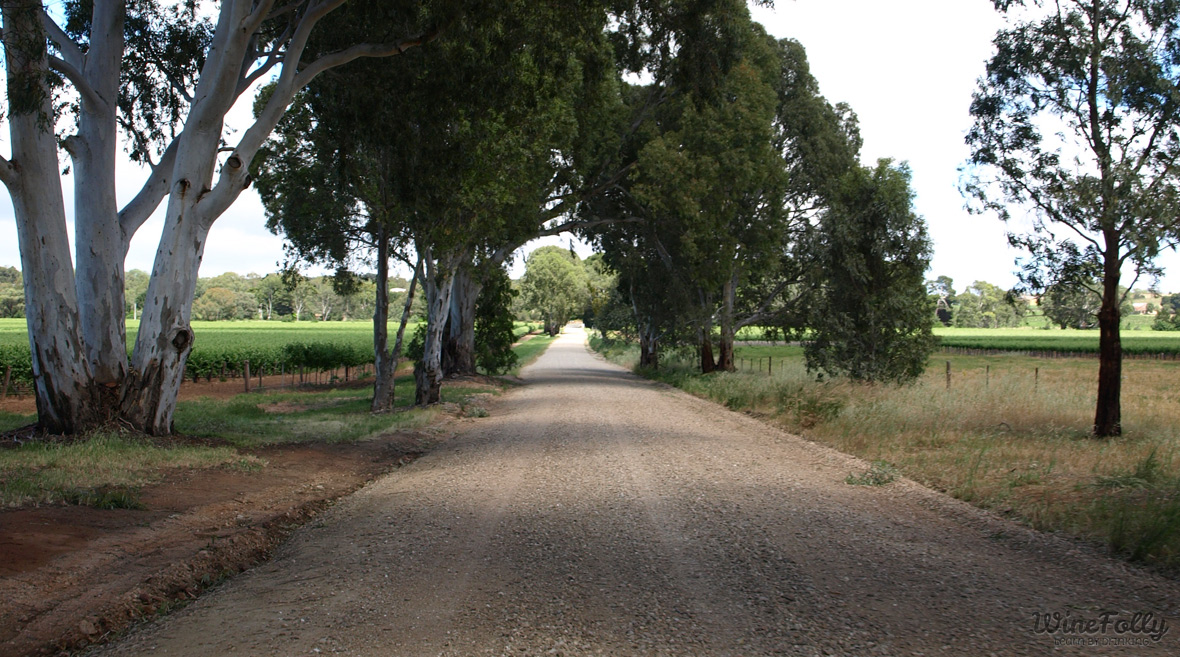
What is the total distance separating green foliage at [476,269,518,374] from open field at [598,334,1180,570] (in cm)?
1163

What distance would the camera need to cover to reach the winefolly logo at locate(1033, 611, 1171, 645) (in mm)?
4418

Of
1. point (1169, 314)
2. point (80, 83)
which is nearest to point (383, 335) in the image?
point (80, 83)

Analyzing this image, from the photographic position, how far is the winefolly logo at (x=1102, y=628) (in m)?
4.42

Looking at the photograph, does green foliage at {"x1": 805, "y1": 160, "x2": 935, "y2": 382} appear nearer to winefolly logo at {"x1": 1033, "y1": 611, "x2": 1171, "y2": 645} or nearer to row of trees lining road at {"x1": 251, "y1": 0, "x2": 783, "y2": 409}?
row of trees lining road at {"x1": 251, "y1": 0, "x2": 783, "y2": 409}

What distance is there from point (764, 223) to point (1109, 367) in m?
15.1

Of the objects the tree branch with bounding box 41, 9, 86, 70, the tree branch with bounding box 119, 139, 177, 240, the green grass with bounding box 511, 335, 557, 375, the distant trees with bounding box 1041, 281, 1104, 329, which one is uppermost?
the tree branch with bounding box 41, 9, 86, 70

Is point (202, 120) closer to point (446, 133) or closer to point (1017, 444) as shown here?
point (446, 133)

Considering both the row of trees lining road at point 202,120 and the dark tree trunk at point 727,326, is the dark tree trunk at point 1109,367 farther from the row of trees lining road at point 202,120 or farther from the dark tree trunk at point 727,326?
the dark tree trunk at point 727,326

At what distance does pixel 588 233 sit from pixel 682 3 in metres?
20.5

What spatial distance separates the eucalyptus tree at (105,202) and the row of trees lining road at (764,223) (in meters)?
7.47

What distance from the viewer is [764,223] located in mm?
29109

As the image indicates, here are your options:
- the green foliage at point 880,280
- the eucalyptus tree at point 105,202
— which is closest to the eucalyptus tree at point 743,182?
the green foliage at point 880,280

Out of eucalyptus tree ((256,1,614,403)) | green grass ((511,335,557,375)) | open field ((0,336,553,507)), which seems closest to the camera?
open field ((0,336,553,507))

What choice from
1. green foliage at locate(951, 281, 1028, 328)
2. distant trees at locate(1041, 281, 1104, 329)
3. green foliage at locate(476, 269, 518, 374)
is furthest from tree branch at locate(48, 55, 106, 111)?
green foliage at locate(951, 281, 1028, 328)
